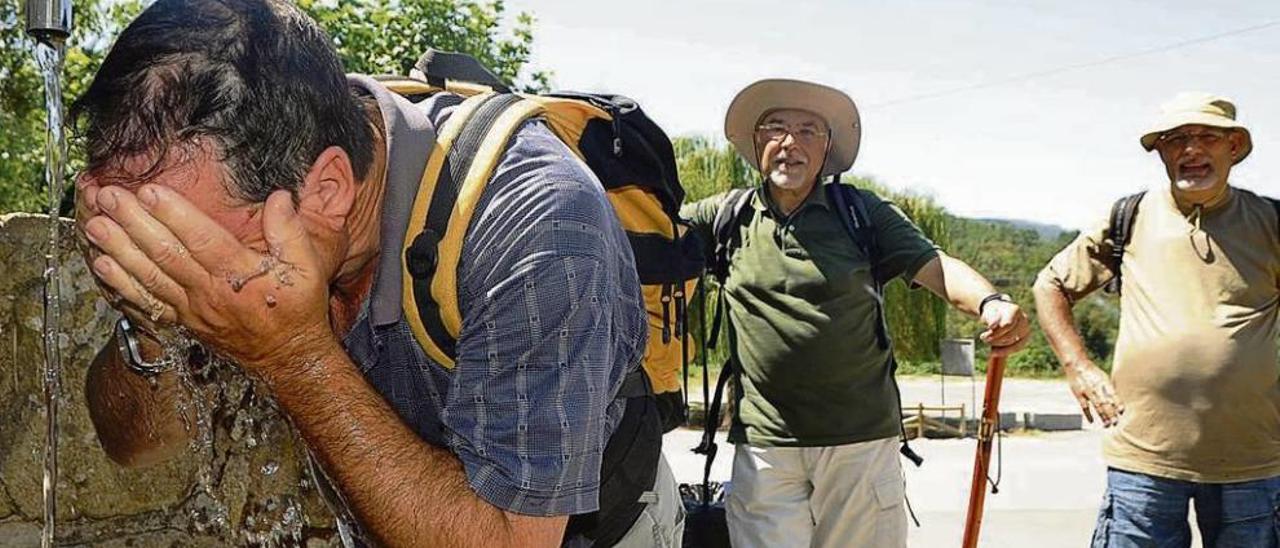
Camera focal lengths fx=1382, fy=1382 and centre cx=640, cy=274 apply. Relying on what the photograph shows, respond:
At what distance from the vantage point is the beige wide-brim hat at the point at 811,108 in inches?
201

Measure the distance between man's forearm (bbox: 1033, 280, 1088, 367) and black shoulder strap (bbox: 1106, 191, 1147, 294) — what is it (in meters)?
0.20

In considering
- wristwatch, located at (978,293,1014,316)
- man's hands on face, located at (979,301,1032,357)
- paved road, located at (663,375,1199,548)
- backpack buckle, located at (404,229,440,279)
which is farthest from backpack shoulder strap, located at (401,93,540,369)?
paved road, located at (663,375,1199,548)

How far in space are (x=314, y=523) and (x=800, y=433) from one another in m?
2.32

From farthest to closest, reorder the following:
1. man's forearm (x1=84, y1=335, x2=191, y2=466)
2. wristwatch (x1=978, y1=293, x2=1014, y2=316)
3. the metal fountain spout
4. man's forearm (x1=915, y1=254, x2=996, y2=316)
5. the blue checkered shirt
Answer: man's forearm (x1=915, y1=254, x2=996, y2=316) < wristwatch (x1=978, y1=293, x2=1014, y2=316) < man's forearm (x1=84, y1=335, x2=191, y2=466) < the metal fountain spout < the blue checkered shirt

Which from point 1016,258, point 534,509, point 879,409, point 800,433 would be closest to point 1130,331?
point 879,409

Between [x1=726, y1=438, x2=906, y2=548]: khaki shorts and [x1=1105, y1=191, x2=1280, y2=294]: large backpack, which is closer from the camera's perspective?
[x1=726, y1=438, x2=906, y2=548]: khaki shorts

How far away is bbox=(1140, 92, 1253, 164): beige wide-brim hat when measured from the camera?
15.3 feet

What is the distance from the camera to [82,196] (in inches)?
68.9

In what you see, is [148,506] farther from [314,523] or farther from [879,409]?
[879,409]

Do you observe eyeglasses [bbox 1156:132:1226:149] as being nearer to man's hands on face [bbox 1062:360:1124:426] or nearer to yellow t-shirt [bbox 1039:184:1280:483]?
yellow t-shirt [bbox 1039:184:1280:483]

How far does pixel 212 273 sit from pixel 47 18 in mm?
691

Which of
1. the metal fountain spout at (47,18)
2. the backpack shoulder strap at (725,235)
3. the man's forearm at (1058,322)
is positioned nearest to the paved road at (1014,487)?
the man's forearm at (1058,322)

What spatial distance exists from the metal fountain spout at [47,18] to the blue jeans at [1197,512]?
3748 mm

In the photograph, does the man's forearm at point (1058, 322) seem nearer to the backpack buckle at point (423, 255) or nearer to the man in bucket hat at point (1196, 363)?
the man in bucket hat at point (1196, 363)
